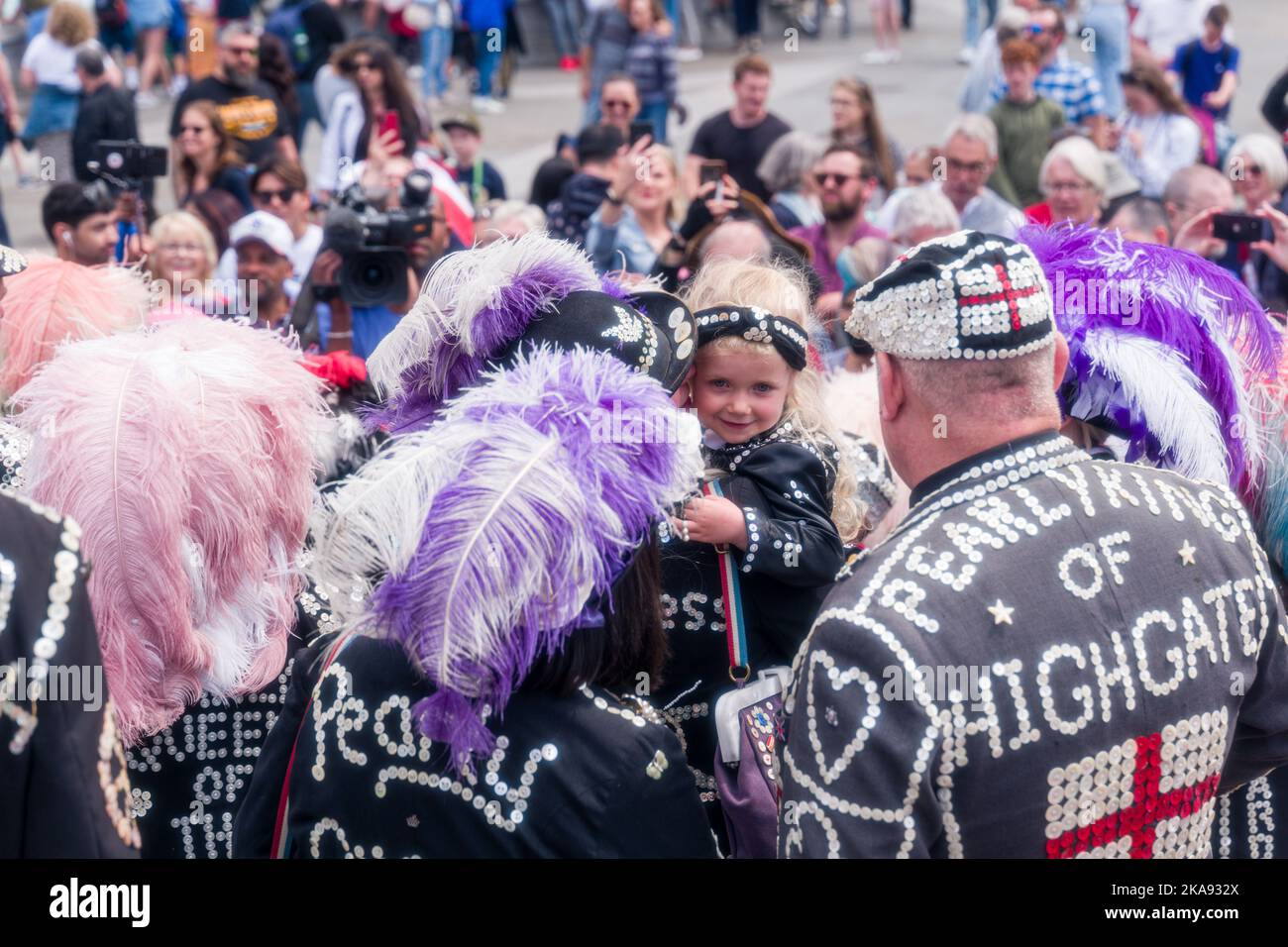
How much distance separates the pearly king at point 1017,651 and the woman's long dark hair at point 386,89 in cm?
611

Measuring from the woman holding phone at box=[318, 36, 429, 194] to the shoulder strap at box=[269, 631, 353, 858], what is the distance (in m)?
5.79

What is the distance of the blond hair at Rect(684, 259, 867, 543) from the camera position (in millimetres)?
2965

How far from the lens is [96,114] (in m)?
8.89

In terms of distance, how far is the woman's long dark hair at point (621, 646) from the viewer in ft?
6.48

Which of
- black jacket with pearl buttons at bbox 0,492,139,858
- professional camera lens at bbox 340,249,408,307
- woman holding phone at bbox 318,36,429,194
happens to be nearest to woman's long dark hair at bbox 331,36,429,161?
woman holding phone at bbox 318,36,429,194

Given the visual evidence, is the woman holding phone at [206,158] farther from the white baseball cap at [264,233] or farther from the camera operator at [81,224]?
the camera operator at [81,224]

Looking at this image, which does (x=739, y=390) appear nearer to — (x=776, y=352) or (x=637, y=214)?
(x=776, y=352)

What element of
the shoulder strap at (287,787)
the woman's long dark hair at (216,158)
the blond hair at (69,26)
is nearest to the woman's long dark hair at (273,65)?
the blond hair at (69,26)

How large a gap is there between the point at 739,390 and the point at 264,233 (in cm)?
405

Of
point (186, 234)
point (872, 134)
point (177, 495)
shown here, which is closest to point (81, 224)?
point (186, 234)

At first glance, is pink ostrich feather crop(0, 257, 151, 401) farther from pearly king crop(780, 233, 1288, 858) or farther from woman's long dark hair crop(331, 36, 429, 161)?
woman's long dark hair crop(331, 36, 429, 161)

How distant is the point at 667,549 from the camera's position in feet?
8.95
